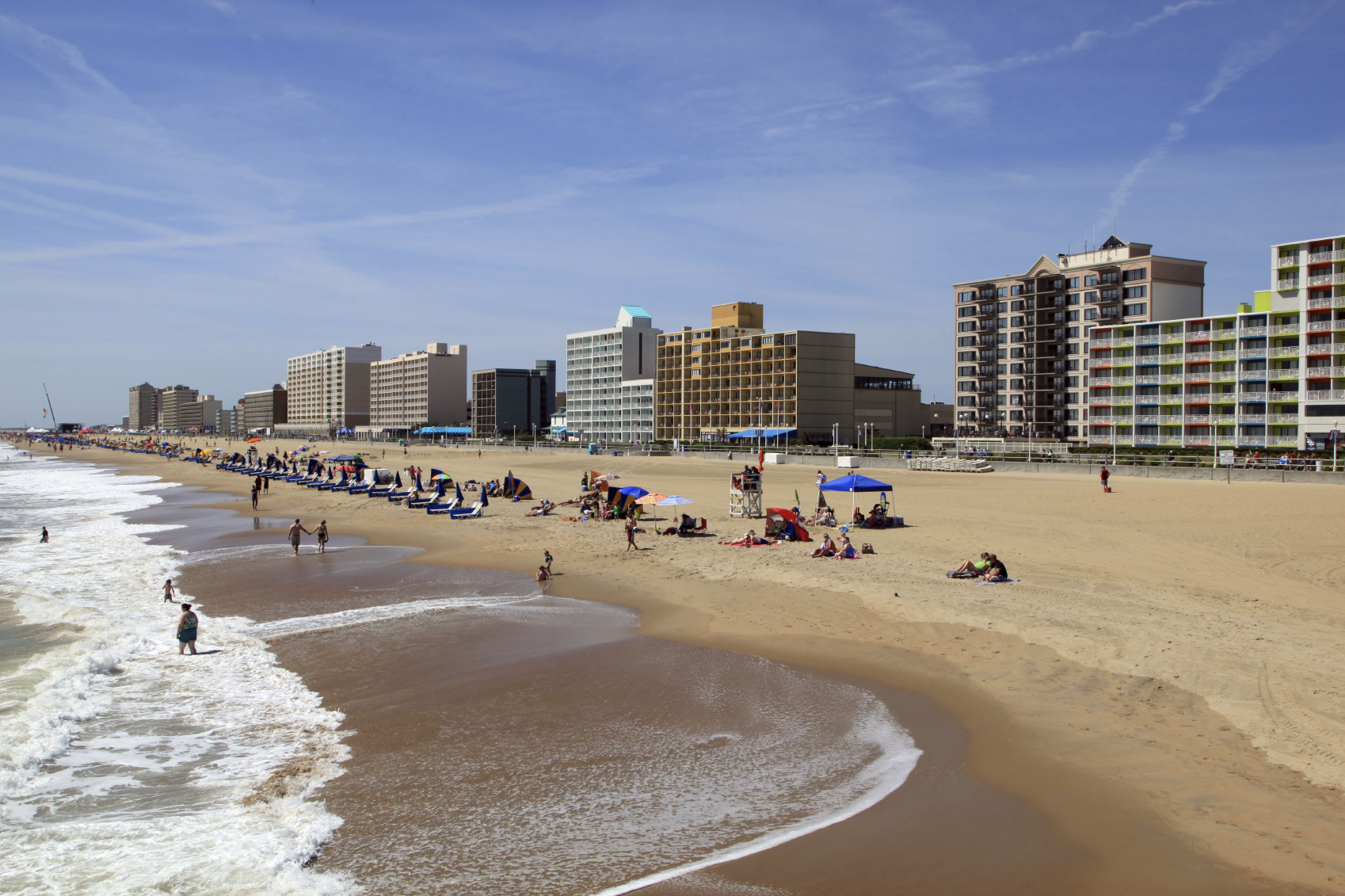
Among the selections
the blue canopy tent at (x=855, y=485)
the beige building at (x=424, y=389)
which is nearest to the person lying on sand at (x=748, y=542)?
the blue canopy tent at (x=855, y=485)

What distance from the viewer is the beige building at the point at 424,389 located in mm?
173875

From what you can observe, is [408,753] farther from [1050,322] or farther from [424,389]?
[424,389]

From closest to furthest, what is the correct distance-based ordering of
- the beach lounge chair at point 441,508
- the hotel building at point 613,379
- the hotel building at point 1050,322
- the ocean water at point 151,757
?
the ocean water at point 151,757
the beach lounge chair at point 441,508
the hotel building at point 1050,322
the hotel building at point 613,379

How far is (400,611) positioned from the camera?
1762 centimetres

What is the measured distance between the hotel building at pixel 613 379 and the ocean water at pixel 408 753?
4063 inches

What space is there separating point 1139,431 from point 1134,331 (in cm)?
900

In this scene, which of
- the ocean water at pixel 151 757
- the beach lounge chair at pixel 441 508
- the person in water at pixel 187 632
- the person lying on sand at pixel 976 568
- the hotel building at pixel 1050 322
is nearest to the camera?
the ocean water at pixel 151 757

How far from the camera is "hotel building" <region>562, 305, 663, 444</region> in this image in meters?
121

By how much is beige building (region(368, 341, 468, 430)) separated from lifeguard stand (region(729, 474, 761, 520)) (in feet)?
491

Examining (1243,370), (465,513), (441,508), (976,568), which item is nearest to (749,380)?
(1243,370)

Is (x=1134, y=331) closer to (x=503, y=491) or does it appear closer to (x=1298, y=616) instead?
(x=503, y=491)

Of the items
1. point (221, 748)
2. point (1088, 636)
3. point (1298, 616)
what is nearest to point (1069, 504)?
point (1298, 616)

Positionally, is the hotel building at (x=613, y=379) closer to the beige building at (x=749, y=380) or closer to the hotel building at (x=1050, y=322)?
the beige building at (x=749, y=380)

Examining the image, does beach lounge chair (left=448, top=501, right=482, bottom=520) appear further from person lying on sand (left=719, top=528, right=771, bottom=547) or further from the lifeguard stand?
person lying on sand (left=719, top=528, right=771, bottom=547)
